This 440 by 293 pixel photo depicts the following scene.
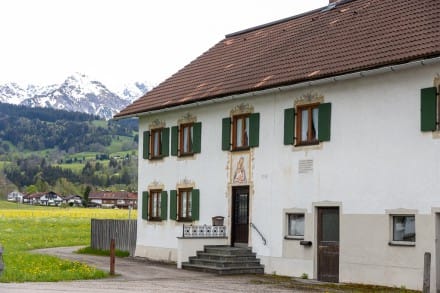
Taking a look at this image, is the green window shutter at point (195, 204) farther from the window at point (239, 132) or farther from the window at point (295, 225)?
the window at point (295, 225)

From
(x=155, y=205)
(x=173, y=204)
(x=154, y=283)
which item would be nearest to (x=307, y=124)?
(x=154, y=283)

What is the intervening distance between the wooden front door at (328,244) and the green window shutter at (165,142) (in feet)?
30.7

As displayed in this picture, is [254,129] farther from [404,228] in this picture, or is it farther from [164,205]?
[404,228]

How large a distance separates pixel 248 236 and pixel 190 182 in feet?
13.3

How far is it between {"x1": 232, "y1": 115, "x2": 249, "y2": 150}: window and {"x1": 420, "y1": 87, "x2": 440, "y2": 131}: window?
7990 millimetres

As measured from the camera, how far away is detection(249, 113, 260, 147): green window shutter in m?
27.2

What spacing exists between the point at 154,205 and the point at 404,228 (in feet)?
45.0

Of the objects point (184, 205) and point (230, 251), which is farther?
Result: point (184, 205)

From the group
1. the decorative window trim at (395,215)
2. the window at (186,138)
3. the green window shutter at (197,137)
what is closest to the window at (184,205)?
the window at (186,138)

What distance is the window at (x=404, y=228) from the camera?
21359 mm

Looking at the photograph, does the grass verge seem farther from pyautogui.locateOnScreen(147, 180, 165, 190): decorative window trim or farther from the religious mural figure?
the religious mural figure

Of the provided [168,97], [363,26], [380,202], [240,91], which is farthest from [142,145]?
[380,202]

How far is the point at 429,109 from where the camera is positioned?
68.5 feet

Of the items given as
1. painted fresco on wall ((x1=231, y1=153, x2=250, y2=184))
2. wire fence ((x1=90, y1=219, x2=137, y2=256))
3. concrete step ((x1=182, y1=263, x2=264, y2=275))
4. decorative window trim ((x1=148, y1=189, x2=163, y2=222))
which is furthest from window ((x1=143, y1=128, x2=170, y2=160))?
concrete step ((x1=182, y1=263, x2=264, y2=275))
